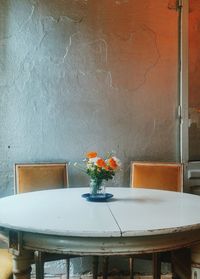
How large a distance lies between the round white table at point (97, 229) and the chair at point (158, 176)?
0.77m

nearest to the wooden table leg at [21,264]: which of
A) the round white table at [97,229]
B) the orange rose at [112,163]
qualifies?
the round white table at [97,229]

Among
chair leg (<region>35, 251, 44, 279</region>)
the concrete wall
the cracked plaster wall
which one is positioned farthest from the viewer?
the concrete wall

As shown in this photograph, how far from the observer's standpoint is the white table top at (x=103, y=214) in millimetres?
1288

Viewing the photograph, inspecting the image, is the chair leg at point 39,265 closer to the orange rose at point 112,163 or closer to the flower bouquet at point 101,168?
the flower bouquet at point 101,168

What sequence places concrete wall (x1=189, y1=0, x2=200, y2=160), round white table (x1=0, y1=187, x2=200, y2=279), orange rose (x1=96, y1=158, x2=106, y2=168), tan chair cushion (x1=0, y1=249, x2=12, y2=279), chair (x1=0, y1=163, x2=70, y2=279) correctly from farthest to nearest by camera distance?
concrete wall (x1=189, y1=0, x2=200, y2=160), chair (x1=0, y1=163, x2=70, y2=279), orange rose (x1=96, y1=158, x2=106, y2=168), tan chair cushion (x1=0, y1=249, x2=12, y2=279), round white table (x1=0, y1=187, x2=200, y2=279)

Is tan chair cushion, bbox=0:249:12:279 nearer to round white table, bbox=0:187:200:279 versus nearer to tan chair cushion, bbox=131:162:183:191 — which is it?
round white table, bbox=0:187:200:279

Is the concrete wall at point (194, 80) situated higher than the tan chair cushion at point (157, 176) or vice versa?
the concrete wall at point (194, 80)

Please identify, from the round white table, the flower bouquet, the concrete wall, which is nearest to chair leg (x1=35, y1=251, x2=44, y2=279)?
the round white table

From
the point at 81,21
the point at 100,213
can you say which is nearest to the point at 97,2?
the point at 81,21

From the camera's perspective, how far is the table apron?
129 cm

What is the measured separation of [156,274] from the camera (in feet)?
6.62

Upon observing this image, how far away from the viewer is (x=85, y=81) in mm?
2670

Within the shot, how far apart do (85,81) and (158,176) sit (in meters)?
0.92

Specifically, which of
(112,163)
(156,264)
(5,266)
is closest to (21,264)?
(5,266)
